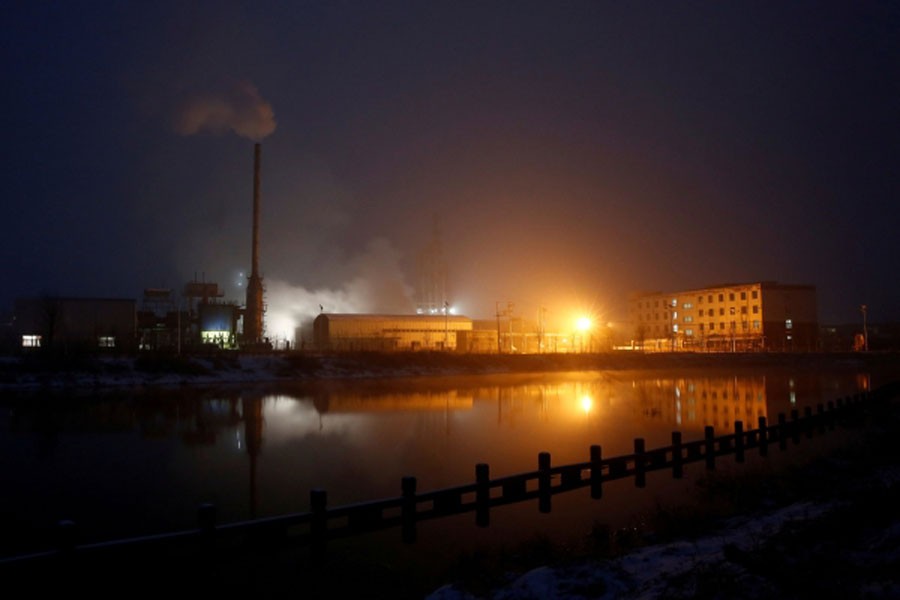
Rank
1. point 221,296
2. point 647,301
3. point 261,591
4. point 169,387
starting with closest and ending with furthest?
point 261,591 → point 169,387 → point 221,296 → point 647,301

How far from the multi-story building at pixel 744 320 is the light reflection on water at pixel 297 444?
228ft

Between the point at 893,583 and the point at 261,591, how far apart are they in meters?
8.07

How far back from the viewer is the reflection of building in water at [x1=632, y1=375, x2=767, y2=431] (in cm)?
3000

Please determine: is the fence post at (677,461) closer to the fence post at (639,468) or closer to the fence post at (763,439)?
the fence post at (639,468)

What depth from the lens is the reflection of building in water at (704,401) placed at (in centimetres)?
3000

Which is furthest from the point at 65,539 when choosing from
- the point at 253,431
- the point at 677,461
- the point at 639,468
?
the point at 253,431

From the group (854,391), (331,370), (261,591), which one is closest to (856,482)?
(261,591)

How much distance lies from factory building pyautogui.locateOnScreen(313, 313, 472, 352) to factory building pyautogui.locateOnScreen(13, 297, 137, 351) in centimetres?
2454

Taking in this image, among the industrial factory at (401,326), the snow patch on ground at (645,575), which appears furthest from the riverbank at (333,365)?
the snow patch on ground at (645,575)

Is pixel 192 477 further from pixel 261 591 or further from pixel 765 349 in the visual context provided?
pixel 765 349

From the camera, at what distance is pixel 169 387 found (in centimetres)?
4847

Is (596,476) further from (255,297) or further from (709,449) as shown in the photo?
(255,297)

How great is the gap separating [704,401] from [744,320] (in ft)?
272

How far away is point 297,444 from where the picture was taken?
75.7ft
